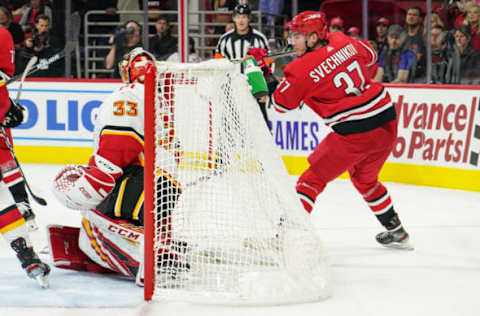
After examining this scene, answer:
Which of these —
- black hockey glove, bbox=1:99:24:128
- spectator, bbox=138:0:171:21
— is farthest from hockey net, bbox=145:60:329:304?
spectator, bbox=138:0:171:21

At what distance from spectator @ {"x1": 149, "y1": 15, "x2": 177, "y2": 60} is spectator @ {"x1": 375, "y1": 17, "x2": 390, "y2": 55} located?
6.54 feet

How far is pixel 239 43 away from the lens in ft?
20.2

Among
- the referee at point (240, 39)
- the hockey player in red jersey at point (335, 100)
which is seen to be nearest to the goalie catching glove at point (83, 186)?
A: the hockey player in red jersey at point (335, 100)

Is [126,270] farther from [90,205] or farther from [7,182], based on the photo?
[7,182]

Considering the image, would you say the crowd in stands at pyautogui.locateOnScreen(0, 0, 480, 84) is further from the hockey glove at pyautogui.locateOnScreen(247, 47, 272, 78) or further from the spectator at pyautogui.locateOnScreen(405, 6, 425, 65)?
the hockey glove at pyautogui.locateOnScreen(247, 47, 272, 78)

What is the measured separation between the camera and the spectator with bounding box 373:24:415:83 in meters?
6.60

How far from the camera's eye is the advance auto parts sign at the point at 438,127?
5492 millimetres

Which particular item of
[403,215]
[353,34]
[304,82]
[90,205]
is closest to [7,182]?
[90,205]

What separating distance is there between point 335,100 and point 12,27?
5003 millimetres

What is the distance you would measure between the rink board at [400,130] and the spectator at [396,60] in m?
0.70

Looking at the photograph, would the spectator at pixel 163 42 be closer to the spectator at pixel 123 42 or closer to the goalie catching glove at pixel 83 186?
the spectator at pixel 123 42

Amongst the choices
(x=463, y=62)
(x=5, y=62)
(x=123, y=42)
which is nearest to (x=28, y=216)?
(x=5, y=62)

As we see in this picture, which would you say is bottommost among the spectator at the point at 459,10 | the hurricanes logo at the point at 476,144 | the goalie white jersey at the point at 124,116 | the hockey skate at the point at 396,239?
the hockey skate at the point at 396,239

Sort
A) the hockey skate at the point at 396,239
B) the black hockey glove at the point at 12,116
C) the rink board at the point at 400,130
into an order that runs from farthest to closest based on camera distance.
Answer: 1. the rink board at the point at 400,130
2. the hockey skate at the point at 396,239
3. the black hockey glove at the point at 12,116
